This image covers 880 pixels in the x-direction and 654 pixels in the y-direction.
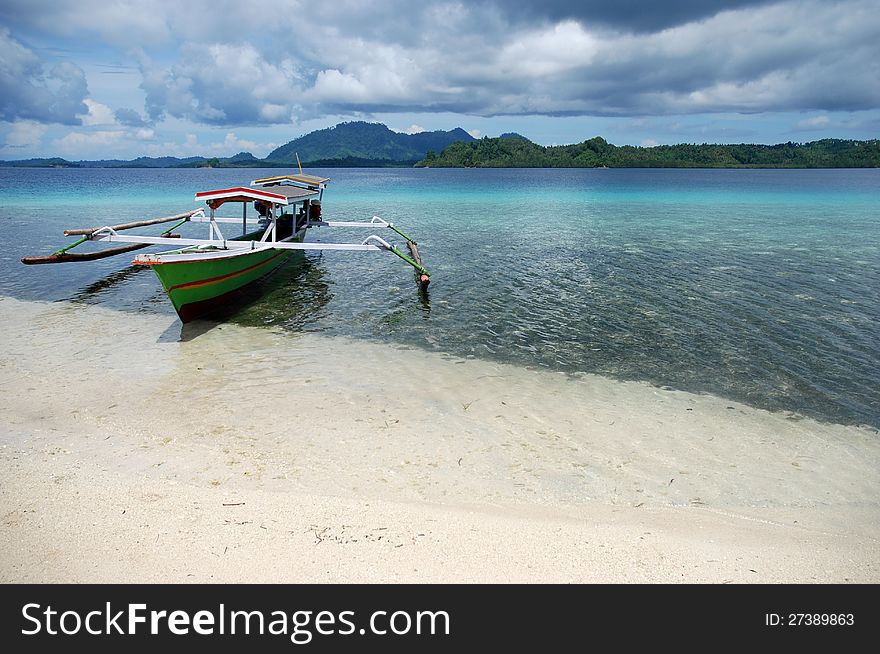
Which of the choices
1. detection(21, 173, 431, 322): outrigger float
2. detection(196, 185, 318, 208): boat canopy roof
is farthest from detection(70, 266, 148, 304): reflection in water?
detection(196, 185, 318, 208): boat canopy roof

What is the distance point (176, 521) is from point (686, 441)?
6470 mm

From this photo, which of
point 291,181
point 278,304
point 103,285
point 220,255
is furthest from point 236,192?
point 291,181

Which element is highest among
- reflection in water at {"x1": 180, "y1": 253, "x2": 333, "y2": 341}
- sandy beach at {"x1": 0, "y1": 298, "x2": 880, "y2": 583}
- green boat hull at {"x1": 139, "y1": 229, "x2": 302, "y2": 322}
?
green boat hull at {"x1": 139, "y1": 229, "x2": 302, "y2": 322}

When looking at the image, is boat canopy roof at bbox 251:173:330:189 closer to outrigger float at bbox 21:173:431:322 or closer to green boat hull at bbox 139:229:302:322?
outrigger float at bbox 21:173:431:322

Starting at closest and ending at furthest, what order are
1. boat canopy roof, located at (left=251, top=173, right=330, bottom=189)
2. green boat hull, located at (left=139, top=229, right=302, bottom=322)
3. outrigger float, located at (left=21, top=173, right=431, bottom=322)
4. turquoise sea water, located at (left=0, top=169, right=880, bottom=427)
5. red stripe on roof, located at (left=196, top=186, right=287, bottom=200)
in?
turquoise sea water, located at (left=0, top=169, right=880, bottom=427), green boat hull, located at (left=139, top=229, right=302, bottom=322), outrigger float, located at (left=21, top=173, right=431, bottom=322), red stripe on roof, located at (left=196, top=186, right=287, bottom=200), boat canopy roof, located at (left=251, top=173, right=330, bottom=189)

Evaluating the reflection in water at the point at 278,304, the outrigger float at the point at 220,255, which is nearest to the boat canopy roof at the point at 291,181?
the outrigger float at the point at 220,255

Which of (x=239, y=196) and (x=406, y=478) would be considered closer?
(x=406, y=478)

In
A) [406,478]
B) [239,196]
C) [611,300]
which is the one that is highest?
[239,196]

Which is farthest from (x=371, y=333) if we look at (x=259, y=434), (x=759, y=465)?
(x=759, y=465)

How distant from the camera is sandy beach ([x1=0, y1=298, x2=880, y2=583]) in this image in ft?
15.3

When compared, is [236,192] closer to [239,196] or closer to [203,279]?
[239,196]

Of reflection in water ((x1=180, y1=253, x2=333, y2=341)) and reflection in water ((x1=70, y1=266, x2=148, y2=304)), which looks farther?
reflection in water ((x1=70, y1=266, x2=148, y2=304))

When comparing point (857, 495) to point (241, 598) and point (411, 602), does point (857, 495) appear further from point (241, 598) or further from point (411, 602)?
point (241, 598)

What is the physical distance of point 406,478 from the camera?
6.31 meters
